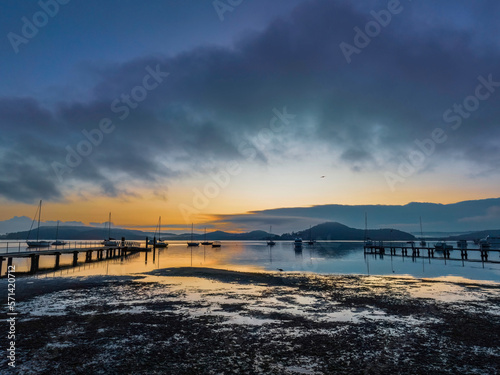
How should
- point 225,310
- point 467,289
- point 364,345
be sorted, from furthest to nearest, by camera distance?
point 467,289 < point 225,310 < point 364,345

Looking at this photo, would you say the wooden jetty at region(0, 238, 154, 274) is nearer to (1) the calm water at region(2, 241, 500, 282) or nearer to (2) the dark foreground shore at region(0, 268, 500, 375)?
(1) the calm water at region(2, 241, 500, 282)

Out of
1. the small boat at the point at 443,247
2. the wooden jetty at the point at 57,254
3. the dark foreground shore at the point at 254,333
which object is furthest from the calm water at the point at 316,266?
the dark foreground shore at the point at 254,333

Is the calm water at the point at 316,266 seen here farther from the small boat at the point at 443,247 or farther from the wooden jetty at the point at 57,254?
the small boat at the point at 443,247

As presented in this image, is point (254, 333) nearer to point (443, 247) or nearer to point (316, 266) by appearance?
point (316, 266)

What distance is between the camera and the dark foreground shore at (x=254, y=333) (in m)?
10.2

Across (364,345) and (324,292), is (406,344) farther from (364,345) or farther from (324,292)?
(324,292)

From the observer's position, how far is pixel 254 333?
13711 millimetres

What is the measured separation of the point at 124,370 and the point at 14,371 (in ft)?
10.8

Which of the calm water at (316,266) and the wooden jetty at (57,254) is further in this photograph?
the wooden jetty at (57,254)

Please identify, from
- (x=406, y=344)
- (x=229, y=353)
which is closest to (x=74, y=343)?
(x=229, y=353)

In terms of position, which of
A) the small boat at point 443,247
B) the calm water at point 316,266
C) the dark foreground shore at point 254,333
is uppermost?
the dark foreground shore at point 254,333

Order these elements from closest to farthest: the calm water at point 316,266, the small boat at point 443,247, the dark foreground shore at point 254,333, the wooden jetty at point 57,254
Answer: the dark foreground shore at point 254,333 < the calm water at point 316,266 < the wooden jetty at point 57,254 < the small boat at point 443,247

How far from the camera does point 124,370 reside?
31.9ft

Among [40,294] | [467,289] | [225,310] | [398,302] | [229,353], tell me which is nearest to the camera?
[229,353]
